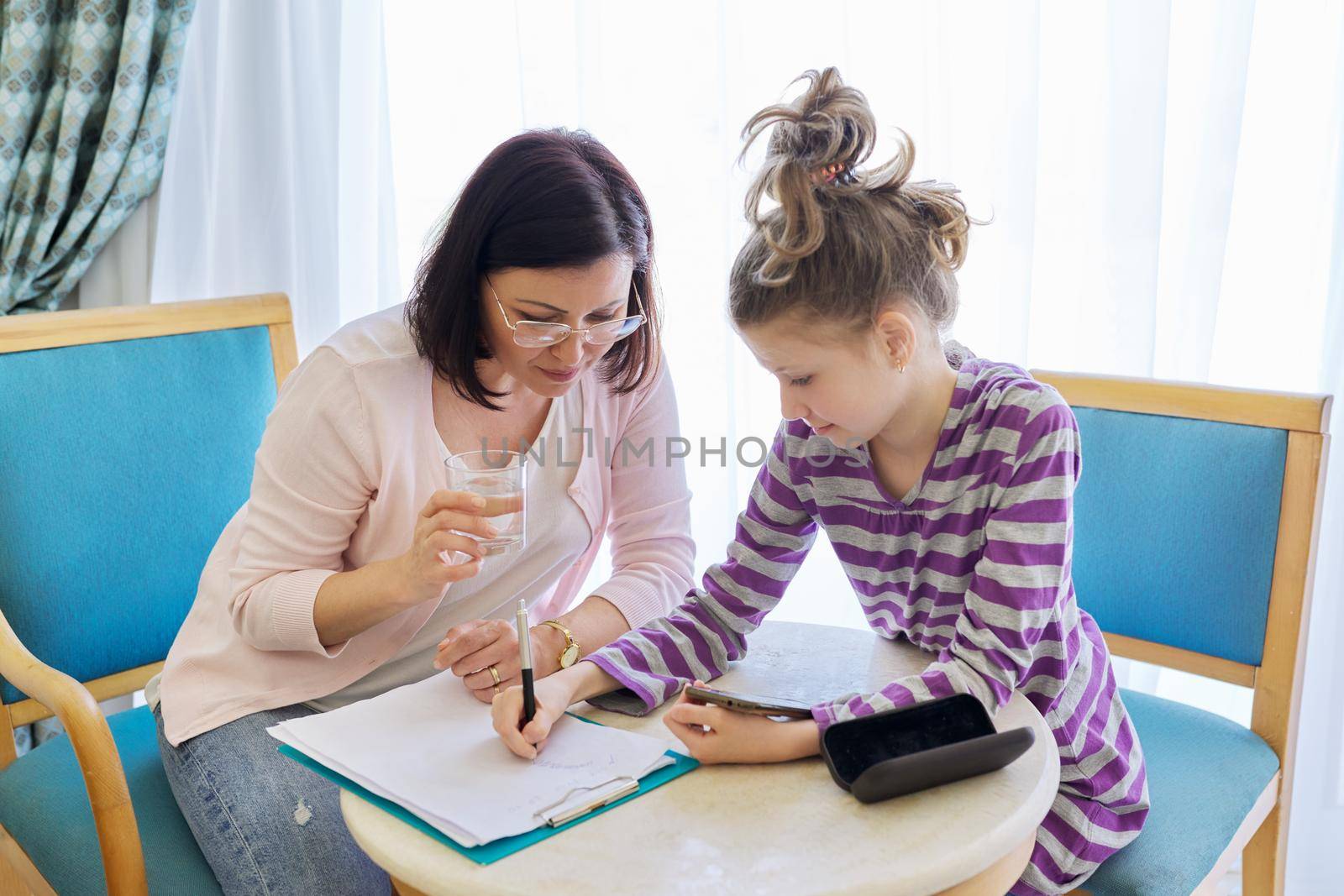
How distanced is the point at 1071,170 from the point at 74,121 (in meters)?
→ 2.02

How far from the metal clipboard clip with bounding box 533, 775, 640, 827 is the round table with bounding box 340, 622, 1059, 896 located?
1cm

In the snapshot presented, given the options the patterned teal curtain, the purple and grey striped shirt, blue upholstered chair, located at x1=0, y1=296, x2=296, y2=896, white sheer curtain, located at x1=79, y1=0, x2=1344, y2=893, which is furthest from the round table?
the patterned teal curtain

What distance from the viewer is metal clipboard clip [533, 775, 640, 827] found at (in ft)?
3.34

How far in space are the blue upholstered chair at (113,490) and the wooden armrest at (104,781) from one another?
172 millimetres

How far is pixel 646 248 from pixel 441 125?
3.57 feet

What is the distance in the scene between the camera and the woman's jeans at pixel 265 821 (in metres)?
1.34

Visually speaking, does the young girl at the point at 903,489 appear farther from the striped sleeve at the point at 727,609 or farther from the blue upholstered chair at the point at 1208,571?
the blue upholstered chair at the point at 1208,571

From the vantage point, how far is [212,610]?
1627 millimetres

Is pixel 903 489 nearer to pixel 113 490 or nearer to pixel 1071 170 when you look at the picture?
pixel 1071 170

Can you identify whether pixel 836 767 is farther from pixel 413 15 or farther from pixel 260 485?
pixel 413 15

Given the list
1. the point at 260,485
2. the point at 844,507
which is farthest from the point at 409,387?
the point at 844,507

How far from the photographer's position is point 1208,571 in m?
1.59

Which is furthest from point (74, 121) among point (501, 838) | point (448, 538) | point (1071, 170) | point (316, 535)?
point (501, 838)

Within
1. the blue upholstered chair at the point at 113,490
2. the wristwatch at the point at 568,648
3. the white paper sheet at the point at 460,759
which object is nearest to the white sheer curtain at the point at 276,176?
the blue upholstered chair at the point at 113,490
